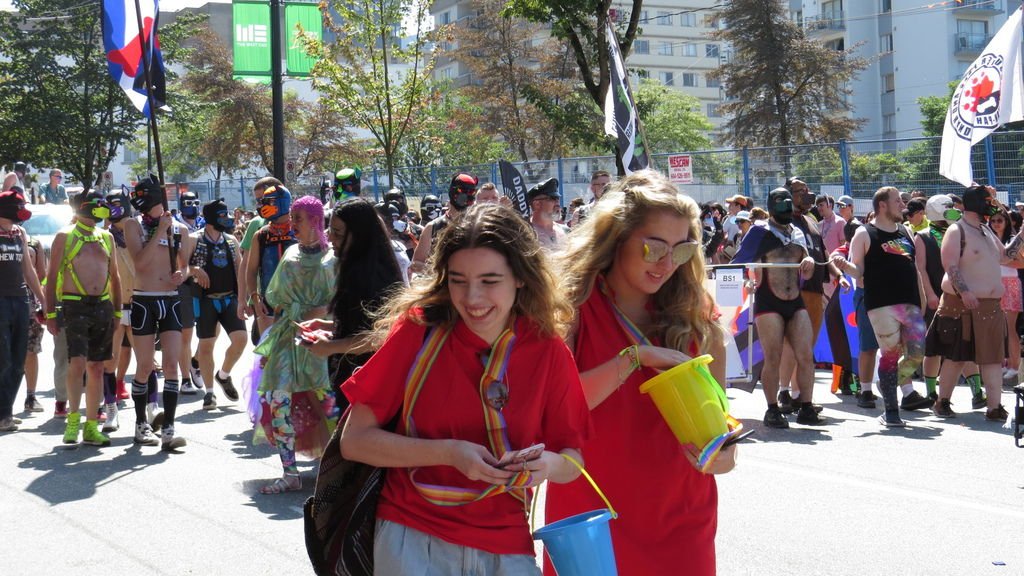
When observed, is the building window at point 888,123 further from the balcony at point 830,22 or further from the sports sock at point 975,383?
the sports sock at point 975,383

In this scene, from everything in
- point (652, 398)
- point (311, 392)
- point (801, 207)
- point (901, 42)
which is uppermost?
point (901, 42)

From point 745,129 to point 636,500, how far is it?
149ft

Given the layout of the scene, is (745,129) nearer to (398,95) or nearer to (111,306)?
(398,95)

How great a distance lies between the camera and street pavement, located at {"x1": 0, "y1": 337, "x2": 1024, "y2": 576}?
595 cm

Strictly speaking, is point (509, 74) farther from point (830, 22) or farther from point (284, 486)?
point (284, 486)

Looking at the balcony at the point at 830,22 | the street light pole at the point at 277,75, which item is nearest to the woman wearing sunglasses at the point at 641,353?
the street light pole at the point at 277,75

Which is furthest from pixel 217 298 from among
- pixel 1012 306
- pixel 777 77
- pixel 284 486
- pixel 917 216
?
pixel 777 77

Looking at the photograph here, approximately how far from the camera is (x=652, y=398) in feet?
10.6

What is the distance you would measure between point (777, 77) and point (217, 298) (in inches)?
1508

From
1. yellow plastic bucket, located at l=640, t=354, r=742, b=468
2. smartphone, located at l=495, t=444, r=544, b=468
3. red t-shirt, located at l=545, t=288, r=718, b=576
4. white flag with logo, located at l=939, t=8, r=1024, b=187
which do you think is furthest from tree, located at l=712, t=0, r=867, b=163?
smartphone, located at l=495, t=444, r=544, b=468

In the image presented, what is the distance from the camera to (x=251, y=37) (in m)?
20.2

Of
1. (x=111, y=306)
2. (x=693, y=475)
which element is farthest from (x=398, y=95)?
(x=693, y=475)

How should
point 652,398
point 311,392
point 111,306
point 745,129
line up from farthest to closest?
1. point 745,129
2. point 111,306
3. point 311,392
4. point 652,398

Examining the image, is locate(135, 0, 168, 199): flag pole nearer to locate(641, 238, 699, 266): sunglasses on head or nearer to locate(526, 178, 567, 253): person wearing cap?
locate(526, 178, 567, 253): person wearing cap
